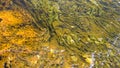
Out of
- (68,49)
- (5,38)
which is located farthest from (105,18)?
(5,38)

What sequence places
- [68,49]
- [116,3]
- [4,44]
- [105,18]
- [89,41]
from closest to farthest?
[4,44], [68,49], [89,41], [105,18], [116,3]

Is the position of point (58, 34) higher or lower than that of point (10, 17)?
lower

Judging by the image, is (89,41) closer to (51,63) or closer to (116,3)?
(51,63)

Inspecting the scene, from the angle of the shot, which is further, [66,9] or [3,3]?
[66,9]

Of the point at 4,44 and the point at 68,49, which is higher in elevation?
the point at 4,44

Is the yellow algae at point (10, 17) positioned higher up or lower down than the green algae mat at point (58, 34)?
higher up

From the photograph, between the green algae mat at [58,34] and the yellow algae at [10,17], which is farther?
the yellow algae at [10,17]

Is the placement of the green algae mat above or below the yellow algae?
below

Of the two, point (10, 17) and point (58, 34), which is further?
point (10, 17)
